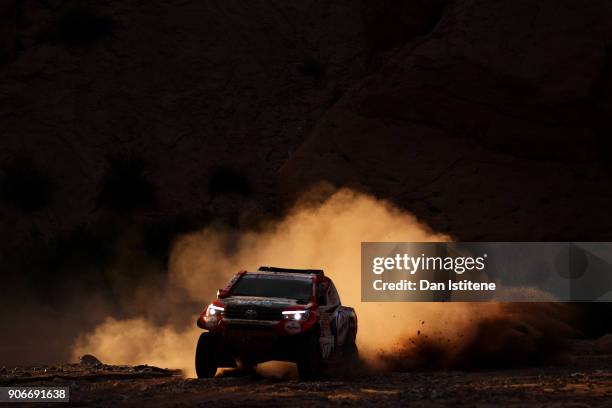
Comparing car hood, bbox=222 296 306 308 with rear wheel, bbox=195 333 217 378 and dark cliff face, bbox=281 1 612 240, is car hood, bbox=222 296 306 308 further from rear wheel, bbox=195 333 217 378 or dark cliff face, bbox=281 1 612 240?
dark cliff face, bbox=281 1 612 240

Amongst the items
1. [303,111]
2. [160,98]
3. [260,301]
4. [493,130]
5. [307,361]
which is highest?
[160,98]

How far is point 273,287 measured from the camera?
1483cm

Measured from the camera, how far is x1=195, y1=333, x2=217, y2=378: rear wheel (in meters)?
13.9

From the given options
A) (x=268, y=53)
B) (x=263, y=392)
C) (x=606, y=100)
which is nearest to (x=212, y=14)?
(x=268, y=53)

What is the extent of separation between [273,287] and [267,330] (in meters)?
1.29

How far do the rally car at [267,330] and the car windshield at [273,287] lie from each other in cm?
1

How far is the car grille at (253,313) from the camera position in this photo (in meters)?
13.8

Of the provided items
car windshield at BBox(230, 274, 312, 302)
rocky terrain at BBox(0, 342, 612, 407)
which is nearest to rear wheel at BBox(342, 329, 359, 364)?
rocky terrain at BBox(0, 342, 612, 407)

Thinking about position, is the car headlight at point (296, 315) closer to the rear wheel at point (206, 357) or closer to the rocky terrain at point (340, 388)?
the rocky terrain at point (340, 388)

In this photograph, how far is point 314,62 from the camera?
3900 centimetres

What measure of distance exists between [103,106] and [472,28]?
15.2m

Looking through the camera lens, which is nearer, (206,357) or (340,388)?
(340,388)

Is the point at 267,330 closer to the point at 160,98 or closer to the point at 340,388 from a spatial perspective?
A: the point at 340,388

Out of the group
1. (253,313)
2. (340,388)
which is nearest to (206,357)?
(253,313)
